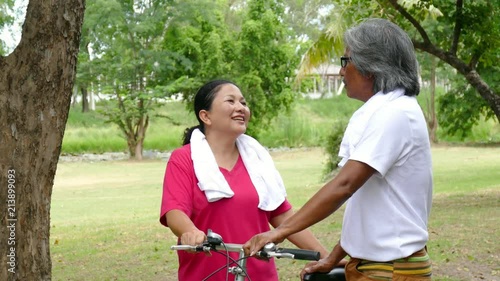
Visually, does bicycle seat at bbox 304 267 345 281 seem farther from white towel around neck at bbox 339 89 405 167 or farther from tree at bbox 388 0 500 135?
tree at bbox 388 0 500 135

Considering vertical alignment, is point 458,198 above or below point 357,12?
below

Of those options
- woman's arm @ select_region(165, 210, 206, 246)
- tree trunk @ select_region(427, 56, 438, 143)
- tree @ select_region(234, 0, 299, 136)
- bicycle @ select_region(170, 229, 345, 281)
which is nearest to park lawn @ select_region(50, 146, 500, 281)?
woman's arm @ select_region(165, 210, 206, 246)

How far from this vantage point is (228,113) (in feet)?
13.8

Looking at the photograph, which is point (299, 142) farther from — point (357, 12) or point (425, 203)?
point (425, 203)

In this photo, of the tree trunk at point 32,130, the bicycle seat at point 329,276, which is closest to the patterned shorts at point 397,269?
the bicycle seat at point 329,276

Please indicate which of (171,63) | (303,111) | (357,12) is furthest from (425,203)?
(303,111)

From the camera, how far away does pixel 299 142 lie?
50656 millimetres

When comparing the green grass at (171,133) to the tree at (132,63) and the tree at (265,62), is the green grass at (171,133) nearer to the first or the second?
the tree at (132,63)

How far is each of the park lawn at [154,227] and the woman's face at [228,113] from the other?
5.31 m

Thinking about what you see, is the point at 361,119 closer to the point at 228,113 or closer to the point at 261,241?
the point at 261,241

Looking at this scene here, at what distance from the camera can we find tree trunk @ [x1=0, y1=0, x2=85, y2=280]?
19.7 feet

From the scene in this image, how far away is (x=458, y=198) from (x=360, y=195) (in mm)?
15670

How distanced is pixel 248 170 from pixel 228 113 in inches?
11.1

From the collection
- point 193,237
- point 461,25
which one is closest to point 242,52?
point 461,25
